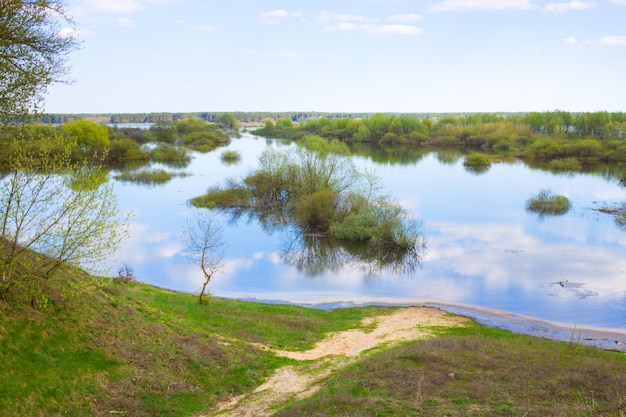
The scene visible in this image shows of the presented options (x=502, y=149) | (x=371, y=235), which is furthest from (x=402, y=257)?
(x=502, y=149)

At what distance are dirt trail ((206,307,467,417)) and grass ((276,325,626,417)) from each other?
2.18ft

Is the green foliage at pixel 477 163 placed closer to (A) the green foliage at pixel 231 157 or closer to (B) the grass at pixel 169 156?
(A) the green foliage at pixel 231 157

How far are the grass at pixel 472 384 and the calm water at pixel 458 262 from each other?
9.00 m

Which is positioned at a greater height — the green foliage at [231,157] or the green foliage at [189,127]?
the green foliage at [189,127]

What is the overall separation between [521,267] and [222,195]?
2579 cm

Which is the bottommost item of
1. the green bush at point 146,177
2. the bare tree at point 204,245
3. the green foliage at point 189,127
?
the bare tree at point 204,245

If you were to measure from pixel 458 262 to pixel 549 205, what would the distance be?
18202mm

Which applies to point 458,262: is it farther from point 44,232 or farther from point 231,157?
point 231,157

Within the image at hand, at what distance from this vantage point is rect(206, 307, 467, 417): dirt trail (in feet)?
34.1

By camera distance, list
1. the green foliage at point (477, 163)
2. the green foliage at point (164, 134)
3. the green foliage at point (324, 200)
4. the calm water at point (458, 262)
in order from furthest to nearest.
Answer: the green foliage at point (164, 134)
the green foliage at point (477, 163)
the green foliage at point (324, 200)
the calm water at point (458, 262)

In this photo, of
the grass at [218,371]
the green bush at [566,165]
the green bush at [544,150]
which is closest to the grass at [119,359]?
the grass at [218,371]

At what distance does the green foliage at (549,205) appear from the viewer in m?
42.8

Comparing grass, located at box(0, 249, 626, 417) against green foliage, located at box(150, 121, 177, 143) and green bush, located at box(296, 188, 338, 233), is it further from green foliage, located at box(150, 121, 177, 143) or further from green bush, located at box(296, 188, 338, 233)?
green foliage, located at box(150, 121, 177, 143)

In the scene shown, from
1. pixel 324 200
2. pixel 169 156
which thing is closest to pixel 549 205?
pixel 324 200
